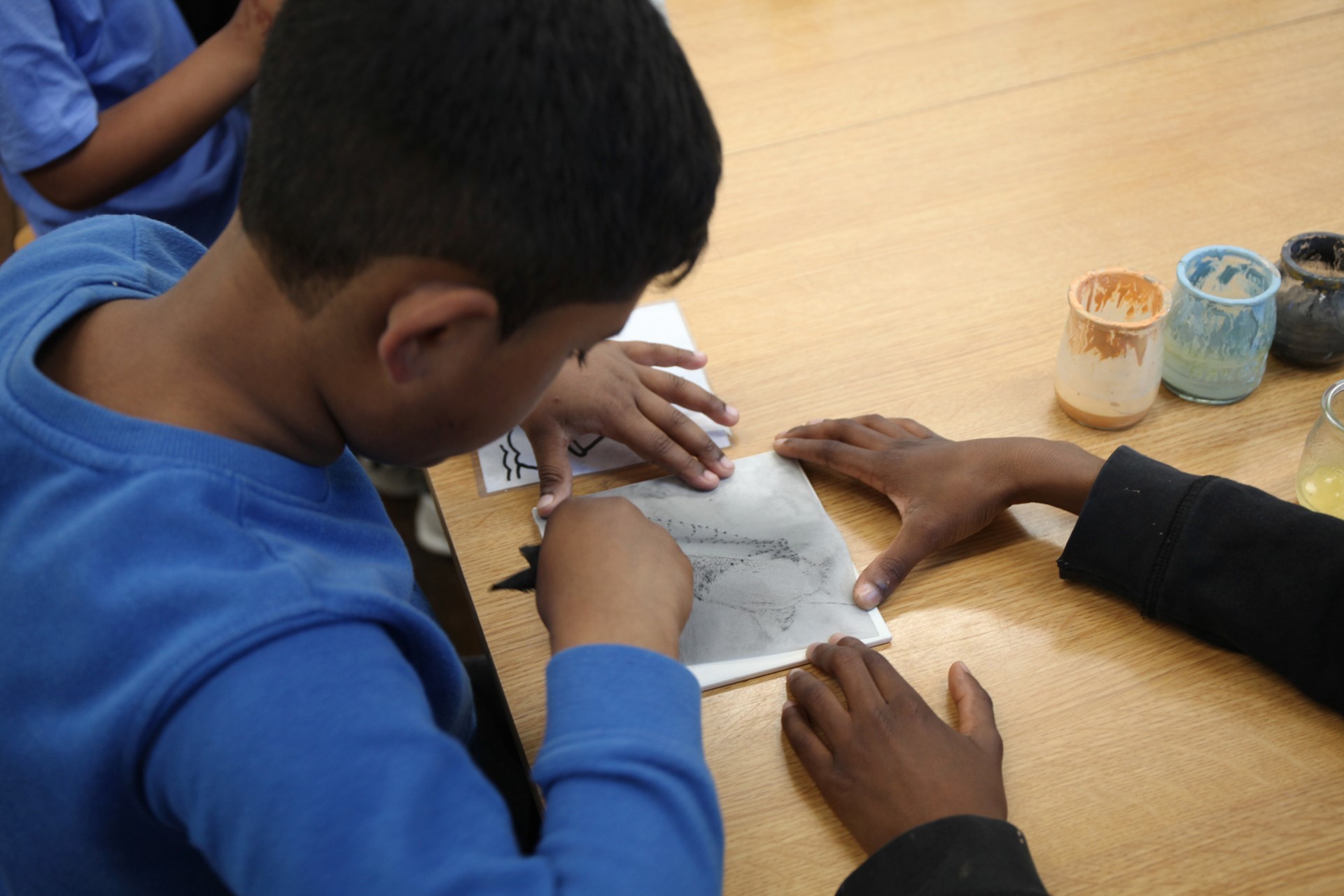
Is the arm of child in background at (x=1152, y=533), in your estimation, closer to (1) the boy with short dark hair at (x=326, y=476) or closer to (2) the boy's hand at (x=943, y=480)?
(2) the boy's hand at (x=943, y=480)

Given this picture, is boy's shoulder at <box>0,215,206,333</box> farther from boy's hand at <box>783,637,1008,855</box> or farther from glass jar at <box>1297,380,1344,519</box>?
glass jar at <box>1297,380,1344,519</box>

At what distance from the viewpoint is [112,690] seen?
483 mm

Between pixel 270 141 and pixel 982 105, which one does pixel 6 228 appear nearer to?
pixel 270 141

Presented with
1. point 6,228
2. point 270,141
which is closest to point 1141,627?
point 270,141

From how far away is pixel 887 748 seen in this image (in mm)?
637

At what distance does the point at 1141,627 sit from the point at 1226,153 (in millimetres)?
719

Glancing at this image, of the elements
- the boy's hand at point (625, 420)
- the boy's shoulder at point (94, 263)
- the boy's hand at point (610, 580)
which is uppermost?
the boy's shoulder at point (94, 263)

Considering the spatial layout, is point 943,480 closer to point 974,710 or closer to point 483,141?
point 974,710

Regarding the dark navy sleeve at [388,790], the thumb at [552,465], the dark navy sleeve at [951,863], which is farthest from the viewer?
the thumb at [552,465]

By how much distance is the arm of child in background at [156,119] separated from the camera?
1135 millimetres

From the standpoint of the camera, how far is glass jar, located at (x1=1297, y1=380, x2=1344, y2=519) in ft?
2.48

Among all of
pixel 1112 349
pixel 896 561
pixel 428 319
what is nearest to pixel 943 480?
pixel 896 561

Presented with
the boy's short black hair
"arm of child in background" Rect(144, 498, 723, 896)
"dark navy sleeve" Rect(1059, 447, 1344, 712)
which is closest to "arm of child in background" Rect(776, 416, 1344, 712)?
"dark navy sleeve" Rect(1059, 447, 1344, 712)

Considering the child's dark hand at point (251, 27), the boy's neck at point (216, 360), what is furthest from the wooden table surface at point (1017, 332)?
the child's dark hand at point (251, 27)
